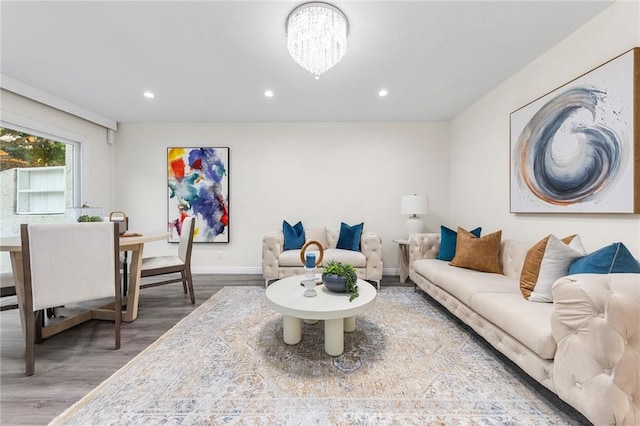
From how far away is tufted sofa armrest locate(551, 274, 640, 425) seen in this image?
108 centimetres

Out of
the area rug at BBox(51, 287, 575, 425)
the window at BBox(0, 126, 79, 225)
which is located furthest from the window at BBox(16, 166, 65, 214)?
the area rug at BBox(51, 287, 575, 425)

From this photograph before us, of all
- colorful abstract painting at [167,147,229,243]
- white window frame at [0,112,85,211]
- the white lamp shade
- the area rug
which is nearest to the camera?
the area rug

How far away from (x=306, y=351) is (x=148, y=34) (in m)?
2.74

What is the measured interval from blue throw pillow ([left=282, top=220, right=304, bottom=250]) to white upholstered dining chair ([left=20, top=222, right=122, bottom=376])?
2056 mm

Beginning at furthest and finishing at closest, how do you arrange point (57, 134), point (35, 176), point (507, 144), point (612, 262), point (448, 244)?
point (57, 134) → point (35, 176) → point (448, 244) → point (507, 144) → point (612, 262)

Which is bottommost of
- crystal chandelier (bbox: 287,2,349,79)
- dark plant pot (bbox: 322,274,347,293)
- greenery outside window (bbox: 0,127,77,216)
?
dark plant pot (bbox: 322,274,347,293)

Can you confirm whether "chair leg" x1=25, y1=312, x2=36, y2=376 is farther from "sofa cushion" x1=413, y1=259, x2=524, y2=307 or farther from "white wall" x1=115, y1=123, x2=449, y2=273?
"sofa cushion" x1=413, y1=259, x2=524, y2=307

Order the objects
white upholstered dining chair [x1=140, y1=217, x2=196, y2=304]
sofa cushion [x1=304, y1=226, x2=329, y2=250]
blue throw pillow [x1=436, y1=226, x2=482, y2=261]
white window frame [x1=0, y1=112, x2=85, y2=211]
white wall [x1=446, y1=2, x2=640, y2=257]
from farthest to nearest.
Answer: sofa cushion [x1=304, y1=226, x2=329, y2=250] < blue throw pillow [x1=436, y1=226, x2=482, y2=261] < white window frame [x1=0, y1=112, x2=85, y2=211] < white upholstered dining chair [x1=140, y1=217, x2=196, y2=304] < white wall [x1=446, y1=2, x2=640, y2=257]

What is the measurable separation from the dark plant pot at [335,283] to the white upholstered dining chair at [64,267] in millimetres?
1601

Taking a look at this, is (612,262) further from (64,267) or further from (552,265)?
(64,267)

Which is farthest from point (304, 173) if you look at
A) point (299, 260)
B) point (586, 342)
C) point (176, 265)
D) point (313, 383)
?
point (586, 342)

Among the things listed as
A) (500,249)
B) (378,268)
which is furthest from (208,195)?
(500,249)

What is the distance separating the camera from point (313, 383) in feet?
4.96

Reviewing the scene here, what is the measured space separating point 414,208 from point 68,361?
148 inches
